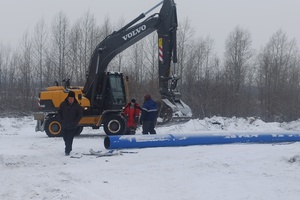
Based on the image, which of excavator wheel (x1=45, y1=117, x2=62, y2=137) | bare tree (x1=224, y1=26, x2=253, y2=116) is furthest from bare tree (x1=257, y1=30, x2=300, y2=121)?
excavator wheel (x1=45, y1=117, x2=62, y2=137)

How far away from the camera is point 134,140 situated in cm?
1254

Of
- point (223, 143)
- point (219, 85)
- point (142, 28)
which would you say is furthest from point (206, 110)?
point (223, 143)

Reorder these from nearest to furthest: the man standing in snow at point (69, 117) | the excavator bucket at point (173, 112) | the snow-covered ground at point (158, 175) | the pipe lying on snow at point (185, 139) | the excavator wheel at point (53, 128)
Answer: the snow-covered ground at point (158, 175) < the man standing in snow at point (69, 117) < the pipe lying on snow at point (185, 139) < the excavator bucket at point (173, 112) < the excavator wheel at point (53, 128)

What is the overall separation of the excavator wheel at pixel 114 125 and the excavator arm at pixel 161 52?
3.78 feet

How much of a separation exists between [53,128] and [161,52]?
5823 millimetres

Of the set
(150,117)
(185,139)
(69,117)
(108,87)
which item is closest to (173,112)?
(150,117)

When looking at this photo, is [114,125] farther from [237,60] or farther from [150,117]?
[237,60]

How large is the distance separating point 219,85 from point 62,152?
2839 cm

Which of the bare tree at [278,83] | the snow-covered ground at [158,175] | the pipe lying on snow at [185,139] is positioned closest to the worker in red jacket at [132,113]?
the pipe lying on snow at [185,139]

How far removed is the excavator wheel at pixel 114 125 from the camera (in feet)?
58.6

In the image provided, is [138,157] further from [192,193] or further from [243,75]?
[243,75]

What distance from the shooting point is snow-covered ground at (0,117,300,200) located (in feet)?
23.1

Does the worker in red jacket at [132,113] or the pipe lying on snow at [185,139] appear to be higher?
the worker in red jacket at [132,113]

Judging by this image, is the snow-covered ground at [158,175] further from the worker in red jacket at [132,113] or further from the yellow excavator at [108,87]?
the yellow excavator at [108,87]
